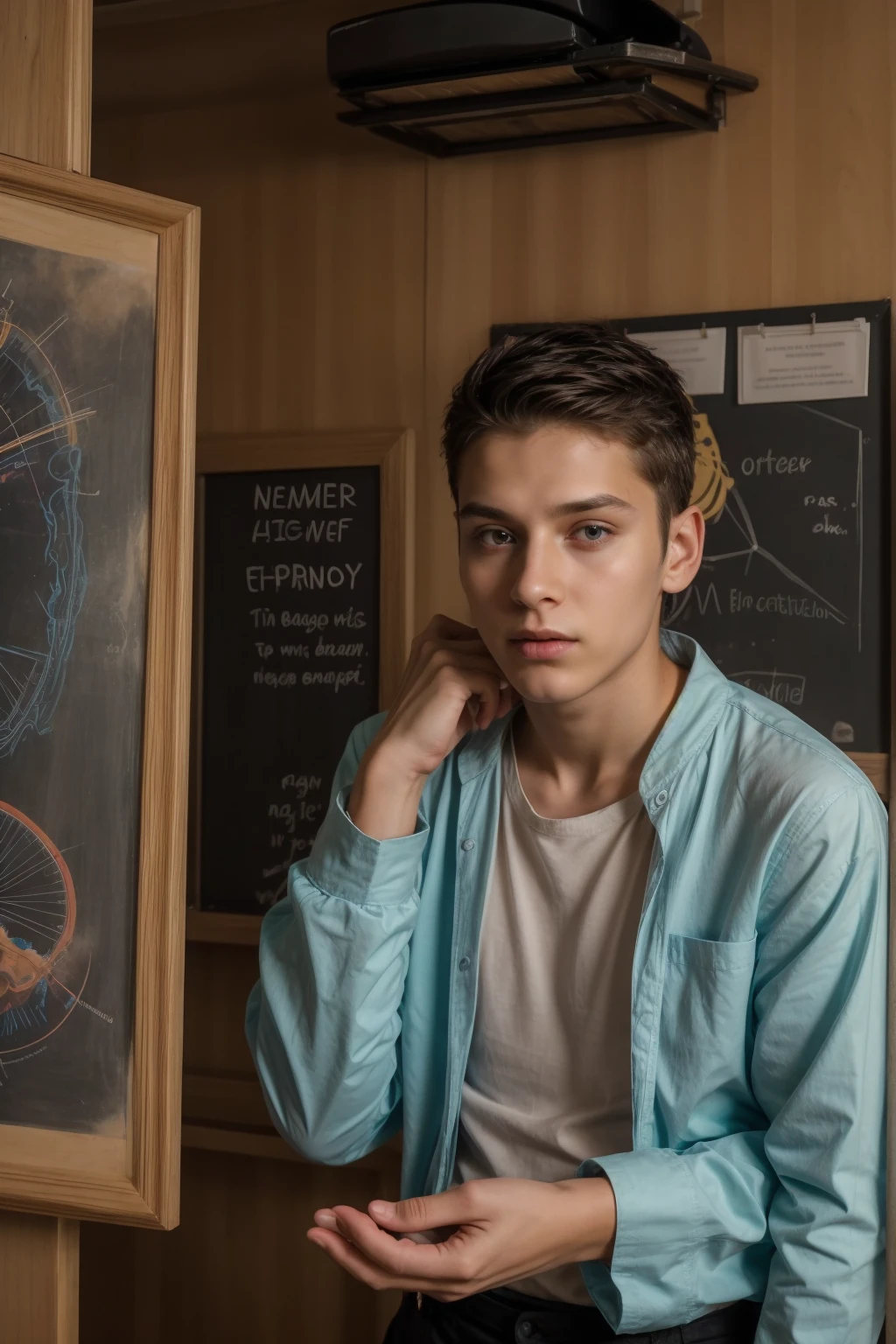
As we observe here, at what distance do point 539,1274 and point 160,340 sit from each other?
3.76ft

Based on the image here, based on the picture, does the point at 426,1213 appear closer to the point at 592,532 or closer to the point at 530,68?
the point at 592,532

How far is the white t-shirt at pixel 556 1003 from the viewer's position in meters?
1.49

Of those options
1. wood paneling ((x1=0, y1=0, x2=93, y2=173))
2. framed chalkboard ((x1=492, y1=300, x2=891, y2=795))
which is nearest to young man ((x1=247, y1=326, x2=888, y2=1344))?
wood paneling ((x1=0, y1=0, x2=93, y2=173))

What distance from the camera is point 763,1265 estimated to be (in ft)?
4.66

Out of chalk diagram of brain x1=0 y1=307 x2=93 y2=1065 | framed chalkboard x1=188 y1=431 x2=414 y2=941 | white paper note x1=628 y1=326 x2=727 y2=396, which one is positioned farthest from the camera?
framed chalkboard x1=188 y1=431 x2=414 y2=941

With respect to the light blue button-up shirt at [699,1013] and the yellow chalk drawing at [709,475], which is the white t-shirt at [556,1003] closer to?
the light blue button-up shirt at [699,1013]

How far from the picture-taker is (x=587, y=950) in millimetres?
1512

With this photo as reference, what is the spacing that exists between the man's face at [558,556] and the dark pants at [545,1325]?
652mm

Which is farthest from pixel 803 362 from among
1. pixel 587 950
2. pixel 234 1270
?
pixel 234 1270

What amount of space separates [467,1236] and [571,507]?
71 centimetres

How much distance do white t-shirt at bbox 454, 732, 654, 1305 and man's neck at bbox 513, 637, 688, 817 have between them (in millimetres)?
29

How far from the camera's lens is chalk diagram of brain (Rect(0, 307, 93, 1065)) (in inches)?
63.5

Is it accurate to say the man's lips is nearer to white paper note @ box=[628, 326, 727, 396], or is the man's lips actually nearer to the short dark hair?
the short dark hair

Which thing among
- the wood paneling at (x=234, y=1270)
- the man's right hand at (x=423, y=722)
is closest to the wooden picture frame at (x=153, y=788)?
the man's right hand at (x=423, y=722)
